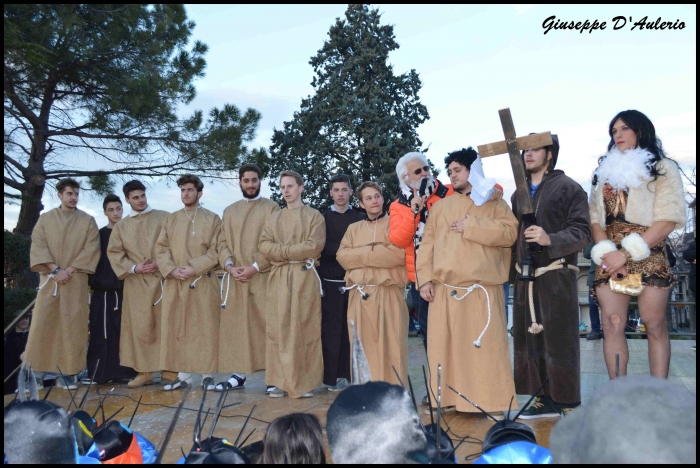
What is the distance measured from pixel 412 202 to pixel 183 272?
2.47 meters

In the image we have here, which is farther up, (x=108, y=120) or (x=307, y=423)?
(x=108, y=120)

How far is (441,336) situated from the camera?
4039 millimetres

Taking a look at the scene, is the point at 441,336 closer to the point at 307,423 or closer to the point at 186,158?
the point at 307,423

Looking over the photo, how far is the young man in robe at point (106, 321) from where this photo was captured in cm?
609

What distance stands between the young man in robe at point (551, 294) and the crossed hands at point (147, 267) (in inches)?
143

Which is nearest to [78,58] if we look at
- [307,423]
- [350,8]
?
[307,423]

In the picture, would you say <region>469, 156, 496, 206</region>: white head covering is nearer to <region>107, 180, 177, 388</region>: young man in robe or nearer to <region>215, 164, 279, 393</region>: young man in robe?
<region>215, 164, 279, 393</region>: young man in robe

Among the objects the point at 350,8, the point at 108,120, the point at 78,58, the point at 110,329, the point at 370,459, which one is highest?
the point at 350,8

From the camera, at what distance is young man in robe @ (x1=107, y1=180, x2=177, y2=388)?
19.4 feet

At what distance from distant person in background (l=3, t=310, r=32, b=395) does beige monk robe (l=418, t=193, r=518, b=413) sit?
14.1 feet

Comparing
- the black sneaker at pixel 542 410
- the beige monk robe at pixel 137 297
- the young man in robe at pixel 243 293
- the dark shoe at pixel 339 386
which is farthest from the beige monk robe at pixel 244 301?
Result: the black sneaker at pixel 542 410

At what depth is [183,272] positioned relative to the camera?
18.3 ft

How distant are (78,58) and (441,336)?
22.2 feet

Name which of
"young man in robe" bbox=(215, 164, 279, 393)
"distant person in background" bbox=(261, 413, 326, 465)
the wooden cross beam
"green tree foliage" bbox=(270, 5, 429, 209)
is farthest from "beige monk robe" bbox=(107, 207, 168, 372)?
"green tree foliage" bbox=(270, 5, 429, 209)
